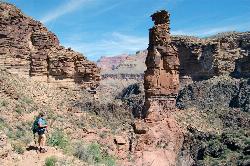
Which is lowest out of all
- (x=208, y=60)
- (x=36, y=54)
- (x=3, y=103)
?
(x=3, y=103)

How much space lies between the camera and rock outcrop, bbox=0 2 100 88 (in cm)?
3647

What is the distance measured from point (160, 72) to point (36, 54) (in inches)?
407

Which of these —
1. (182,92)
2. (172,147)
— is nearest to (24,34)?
(172,147)

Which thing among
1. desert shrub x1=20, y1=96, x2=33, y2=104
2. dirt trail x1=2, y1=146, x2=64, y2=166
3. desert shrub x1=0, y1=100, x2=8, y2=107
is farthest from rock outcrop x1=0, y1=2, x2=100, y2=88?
dirt trail x1=2, y1=146, x2=64, y2=166

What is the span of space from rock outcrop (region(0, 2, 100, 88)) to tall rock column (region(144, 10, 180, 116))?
22.0 feet

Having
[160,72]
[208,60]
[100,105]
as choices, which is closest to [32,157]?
[160,72]

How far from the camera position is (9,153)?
1449 cm

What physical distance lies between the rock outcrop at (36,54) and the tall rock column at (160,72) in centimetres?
669

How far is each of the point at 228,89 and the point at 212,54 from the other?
28.0 feet

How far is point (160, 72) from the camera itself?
35.6 meters

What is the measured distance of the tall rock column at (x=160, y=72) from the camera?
35281mm

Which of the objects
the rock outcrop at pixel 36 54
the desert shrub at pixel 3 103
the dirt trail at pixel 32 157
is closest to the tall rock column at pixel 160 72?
the rock outcrop at pixel 36 54

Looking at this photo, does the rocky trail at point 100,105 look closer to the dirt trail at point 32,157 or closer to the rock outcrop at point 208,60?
the dirt trail at point 32,157

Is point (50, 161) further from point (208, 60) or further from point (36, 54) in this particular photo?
point (208, 60)
